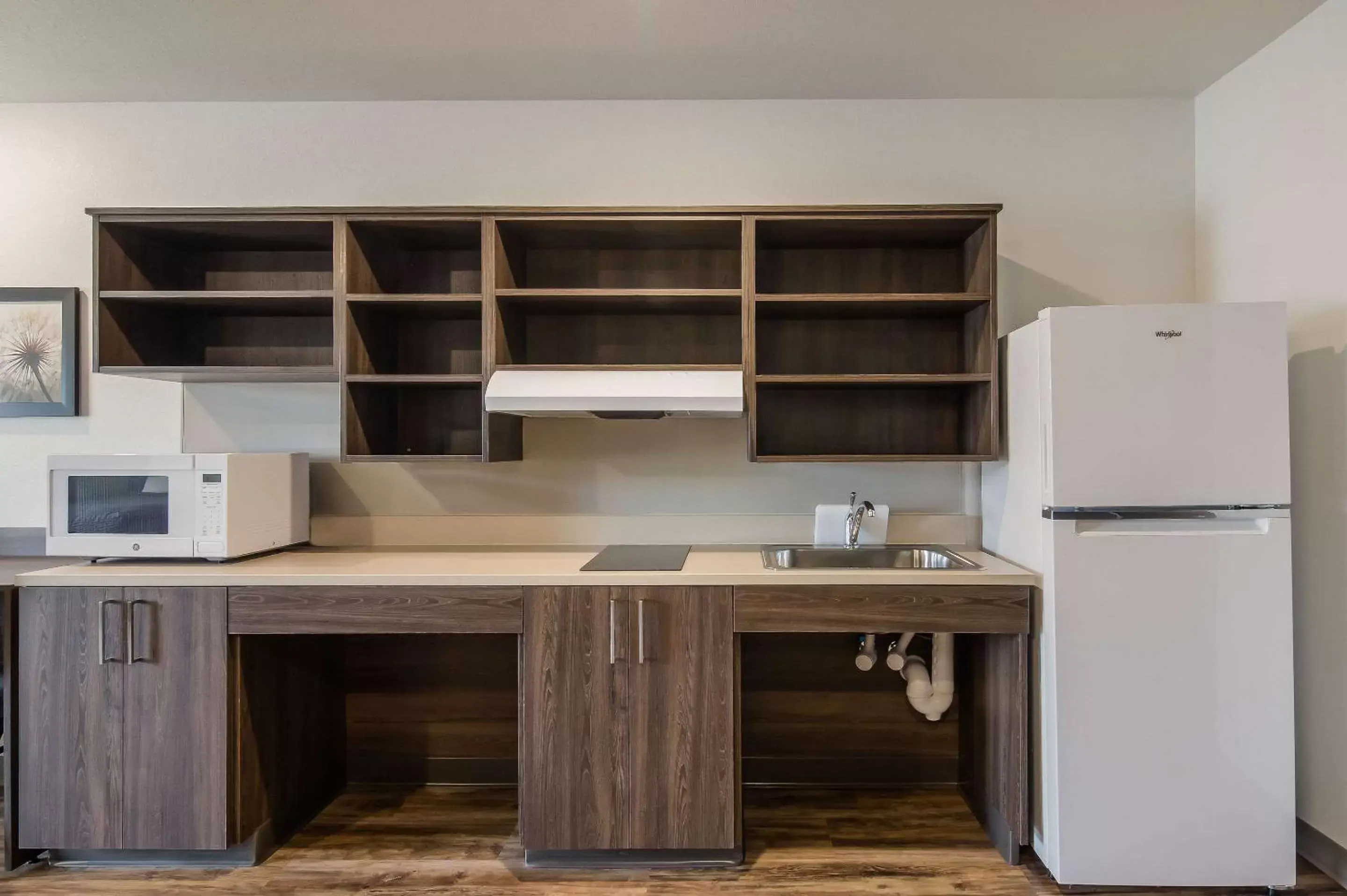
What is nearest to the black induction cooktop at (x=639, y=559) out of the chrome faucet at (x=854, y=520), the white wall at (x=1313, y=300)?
the chrome faucet at (x=854, y=520)

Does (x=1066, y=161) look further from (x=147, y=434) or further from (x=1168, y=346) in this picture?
(x=147, y=434)

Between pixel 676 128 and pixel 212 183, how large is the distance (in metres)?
1.72

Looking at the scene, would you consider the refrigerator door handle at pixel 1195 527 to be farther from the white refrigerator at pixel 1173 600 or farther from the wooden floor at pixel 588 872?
the wooden floor at pixel 588 872

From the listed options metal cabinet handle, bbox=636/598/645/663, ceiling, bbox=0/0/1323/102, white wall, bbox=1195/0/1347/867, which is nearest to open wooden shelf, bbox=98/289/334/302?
ceiling, bbox=0/0/1323/102

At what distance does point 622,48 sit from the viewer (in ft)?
8.02

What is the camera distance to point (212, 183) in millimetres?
2822

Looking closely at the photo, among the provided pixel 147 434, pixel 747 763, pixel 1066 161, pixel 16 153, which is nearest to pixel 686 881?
pixel 747 763

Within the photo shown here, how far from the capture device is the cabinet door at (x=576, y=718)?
2145mm

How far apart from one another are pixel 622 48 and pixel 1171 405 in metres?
1.93

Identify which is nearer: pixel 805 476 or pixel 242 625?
pixel 242 625

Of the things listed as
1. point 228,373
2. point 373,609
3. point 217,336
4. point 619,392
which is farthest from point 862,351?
point 217,336

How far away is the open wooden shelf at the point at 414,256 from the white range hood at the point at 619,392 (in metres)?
0.50

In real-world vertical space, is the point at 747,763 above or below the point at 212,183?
below

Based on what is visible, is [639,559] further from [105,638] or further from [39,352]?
[39,352]
